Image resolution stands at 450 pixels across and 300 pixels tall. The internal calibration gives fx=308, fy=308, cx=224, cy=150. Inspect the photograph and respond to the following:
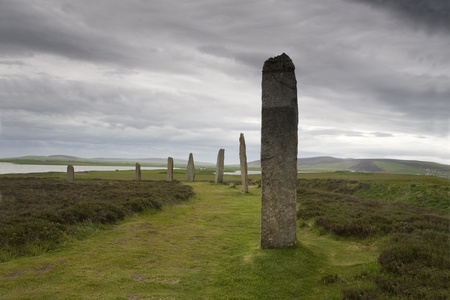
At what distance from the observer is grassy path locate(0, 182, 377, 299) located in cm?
736

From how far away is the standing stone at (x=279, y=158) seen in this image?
10.2 meters

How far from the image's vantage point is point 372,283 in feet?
24.0

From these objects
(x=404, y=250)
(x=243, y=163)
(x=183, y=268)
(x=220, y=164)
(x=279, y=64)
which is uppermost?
(x=279, y=64)

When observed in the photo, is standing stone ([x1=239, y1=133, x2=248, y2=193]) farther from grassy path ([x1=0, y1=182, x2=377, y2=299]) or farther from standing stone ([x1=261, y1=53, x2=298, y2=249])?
standing stone ([x1=261, y1=53, x2=298, y2=249])

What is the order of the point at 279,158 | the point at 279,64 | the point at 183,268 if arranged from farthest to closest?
1. the point at 279,64
2. the point at 279,158
3. the point at 183,268

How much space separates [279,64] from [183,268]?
7.20 meters

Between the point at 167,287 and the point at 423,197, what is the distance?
26268 millimetres

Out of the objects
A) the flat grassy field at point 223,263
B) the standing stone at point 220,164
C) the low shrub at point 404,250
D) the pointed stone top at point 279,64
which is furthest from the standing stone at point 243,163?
the pointed stone top at point 279,64

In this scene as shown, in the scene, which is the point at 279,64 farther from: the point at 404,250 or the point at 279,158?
the point at 404,250

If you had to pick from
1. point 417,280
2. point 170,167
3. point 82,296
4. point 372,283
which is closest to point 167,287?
point 82,296

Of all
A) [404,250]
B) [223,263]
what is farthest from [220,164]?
[404,250]

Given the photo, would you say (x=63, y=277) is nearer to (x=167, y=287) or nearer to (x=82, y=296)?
(x=82, y=296)

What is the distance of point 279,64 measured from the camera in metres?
10.4

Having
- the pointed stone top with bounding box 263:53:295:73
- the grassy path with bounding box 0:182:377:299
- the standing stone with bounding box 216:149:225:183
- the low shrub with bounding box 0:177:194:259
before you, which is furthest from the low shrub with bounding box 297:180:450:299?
the standing stone with bounding box 216:149:225:183
